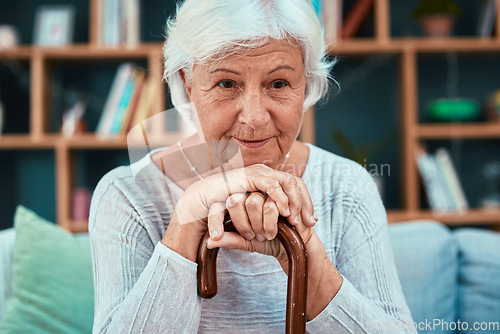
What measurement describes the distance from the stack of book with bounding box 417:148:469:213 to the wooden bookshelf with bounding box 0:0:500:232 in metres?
Result: 0.04

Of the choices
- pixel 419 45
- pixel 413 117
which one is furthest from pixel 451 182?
pixel 419 45

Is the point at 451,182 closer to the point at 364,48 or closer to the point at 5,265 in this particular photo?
the point at 364,48

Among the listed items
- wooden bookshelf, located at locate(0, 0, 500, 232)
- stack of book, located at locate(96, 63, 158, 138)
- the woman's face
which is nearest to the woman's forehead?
the woman's face

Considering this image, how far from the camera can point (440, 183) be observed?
86.7 inches

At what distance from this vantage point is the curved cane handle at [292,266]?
0.48 m

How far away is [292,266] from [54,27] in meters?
2.23

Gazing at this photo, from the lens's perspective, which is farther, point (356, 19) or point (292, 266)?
point (356, 19)

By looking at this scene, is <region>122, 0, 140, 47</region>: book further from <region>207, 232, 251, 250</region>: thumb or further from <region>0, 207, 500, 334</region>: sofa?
<region>207, 232, 251, 250</region>: thumb

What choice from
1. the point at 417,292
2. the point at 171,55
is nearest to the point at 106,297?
the point at 171,55

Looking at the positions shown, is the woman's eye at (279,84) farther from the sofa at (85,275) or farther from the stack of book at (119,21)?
the stack of book at (119,21)

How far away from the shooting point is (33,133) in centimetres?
228

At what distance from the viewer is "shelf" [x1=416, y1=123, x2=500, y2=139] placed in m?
2.23

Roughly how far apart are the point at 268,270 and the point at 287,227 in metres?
0.22

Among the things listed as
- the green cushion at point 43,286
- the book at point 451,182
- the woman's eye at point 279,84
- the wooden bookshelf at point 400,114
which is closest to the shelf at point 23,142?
the wooden bookshelf at point 400,114
